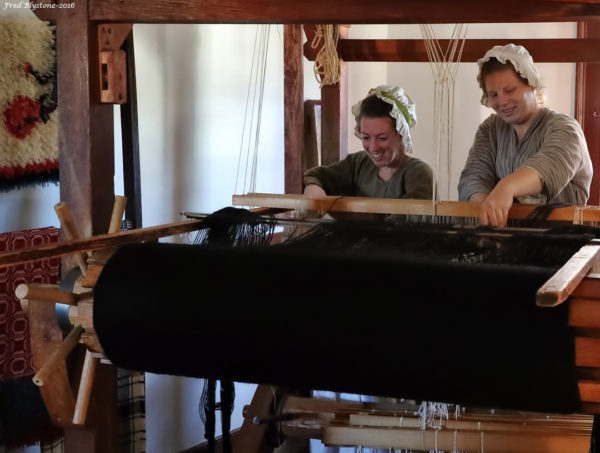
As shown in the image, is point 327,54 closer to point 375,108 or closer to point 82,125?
point 375,108

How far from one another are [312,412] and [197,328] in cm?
127

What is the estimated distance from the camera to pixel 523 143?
233 centimetres

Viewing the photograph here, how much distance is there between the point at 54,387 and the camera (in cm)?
142

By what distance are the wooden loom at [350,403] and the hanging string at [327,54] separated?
3.49 feet

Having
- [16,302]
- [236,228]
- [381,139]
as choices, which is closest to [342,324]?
[236,228]

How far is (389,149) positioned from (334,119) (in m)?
0.72

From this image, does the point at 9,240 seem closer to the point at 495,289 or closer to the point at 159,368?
the point at 159,368

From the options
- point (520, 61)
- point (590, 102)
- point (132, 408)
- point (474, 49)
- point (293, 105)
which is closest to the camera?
point (520, 61)

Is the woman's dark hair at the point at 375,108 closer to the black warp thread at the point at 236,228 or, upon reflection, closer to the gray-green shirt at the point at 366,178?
the gray-green shirt at the point at 366,178

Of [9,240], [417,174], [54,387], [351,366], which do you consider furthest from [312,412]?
[351,366]

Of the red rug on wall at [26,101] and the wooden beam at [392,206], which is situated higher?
the red rug on wall at [26,101]

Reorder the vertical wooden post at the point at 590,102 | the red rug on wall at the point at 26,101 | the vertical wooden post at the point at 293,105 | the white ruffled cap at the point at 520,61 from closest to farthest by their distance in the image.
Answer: the red rug on wall at the point at 26,101 < the white ruffled cap at the point at 520,61 < the vertical wooden post at the point at 293,105 < the vertical wooden post at the point at 590,102

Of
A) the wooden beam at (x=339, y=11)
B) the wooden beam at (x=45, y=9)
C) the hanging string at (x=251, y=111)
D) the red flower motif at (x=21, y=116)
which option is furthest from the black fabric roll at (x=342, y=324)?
the hanging string at (x=251, y=111)

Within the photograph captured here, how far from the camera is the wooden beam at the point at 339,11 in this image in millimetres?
1464
